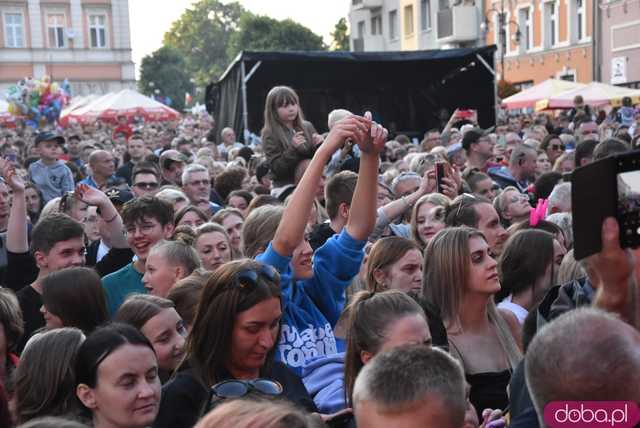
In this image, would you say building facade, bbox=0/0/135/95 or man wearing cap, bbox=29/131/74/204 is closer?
man wearing cap, bbox=29/131/74/204

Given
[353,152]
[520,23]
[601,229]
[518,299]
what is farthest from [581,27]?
[601,229]

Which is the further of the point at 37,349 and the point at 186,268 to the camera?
the point at 186,268

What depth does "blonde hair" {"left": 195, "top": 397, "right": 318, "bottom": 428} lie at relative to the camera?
7.59ft

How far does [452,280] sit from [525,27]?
134 feet

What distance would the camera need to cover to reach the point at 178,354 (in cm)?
432

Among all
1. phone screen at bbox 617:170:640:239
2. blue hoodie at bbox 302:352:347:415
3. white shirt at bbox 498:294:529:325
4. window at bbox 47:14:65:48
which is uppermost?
window at bbox 47:14:65:48

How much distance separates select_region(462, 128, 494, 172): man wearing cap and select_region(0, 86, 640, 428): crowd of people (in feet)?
9.34

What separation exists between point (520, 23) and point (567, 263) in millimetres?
40825

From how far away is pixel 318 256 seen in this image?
463cm

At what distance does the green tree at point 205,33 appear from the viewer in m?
113

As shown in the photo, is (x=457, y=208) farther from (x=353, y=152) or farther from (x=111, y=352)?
(x=111, y=352)

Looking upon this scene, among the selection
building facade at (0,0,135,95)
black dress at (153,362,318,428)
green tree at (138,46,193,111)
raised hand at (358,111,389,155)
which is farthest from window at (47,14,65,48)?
black dress at (153,362,318,428)

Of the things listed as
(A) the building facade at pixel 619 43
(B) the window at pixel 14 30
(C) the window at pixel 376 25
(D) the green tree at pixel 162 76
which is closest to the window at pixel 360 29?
(C) the window at pixel 376 25

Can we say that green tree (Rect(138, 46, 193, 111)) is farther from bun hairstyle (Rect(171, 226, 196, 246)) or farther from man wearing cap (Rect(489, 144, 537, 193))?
bun hairstyle (Rect(171, 226, 196, 246))
